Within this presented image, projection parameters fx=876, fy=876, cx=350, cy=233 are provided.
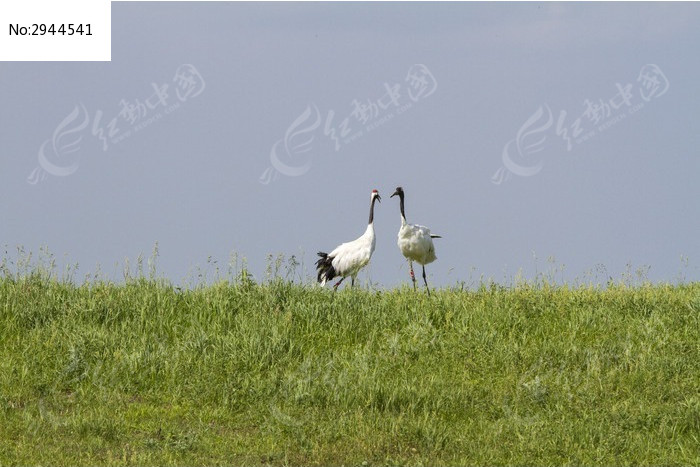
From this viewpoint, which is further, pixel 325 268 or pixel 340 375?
pixel 325 268

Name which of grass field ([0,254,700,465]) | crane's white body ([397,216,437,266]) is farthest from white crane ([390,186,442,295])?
grass field ([0,254,700,465])

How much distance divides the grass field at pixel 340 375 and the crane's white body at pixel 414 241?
343 cm

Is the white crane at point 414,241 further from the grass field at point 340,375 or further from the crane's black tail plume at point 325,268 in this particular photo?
the grass field at point 340,375

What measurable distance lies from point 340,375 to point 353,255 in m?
8.01

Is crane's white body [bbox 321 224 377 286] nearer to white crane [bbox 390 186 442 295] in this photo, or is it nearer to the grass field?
white crane [bbox 390 186 442 295]

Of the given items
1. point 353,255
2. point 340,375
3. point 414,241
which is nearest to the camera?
point 340,375

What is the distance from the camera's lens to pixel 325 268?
19.0 metres

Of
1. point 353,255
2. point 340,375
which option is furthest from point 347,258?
point 340,375

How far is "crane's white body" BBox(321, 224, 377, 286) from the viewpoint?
18.4 m

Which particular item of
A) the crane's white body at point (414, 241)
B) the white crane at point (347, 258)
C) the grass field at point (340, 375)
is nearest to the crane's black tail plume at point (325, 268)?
the white crane at point (347, 258)

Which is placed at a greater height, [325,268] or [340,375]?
[325,268]

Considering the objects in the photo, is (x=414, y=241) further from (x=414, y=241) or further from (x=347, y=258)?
(x=347, y=258)

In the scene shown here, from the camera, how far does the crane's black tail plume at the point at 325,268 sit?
61.5 ft

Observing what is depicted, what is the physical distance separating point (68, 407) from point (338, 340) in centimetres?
388
